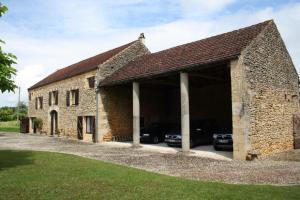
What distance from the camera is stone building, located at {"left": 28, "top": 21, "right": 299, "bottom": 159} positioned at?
13.1 metres

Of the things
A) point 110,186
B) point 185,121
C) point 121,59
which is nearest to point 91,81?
point 121,59

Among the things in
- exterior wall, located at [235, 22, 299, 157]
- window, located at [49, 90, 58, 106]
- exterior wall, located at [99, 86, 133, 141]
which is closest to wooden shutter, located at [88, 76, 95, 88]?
exterior wall, located at [99, 86, 133, 141]

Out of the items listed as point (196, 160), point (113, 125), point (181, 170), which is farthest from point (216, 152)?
point (113, 125)

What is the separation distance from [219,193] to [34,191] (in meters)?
4.23

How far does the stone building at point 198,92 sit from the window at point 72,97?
84 millimetres

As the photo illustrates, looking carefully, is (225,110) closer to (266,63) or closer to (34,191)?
(266,63)

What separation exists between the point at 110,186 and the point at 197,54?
9.57 m

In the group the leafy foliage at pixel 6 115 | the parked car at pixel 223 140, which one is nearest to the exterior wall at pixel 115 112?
the parked car at pixel 223 140

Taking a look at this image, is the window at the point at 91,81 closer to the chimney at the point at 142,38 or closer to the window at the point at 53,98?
the chimney at the point at 142,38

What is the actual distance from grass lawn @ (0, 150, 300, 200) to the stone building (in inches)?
213

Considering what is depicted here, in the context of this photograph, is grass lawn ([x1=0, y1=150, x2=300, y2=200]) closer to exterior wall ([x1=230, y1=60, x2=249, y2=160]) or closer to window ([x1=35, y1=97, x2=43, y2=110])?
exterior wall ([x1=230, y1=60, x2=249, y2=160])

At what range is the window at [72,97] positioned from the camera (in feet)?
79.3

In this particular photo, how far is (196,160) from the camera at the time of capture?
12.4 m

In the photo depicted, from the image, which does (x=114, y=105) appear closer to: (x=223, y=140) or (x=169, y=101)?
(x=169, y=101)
